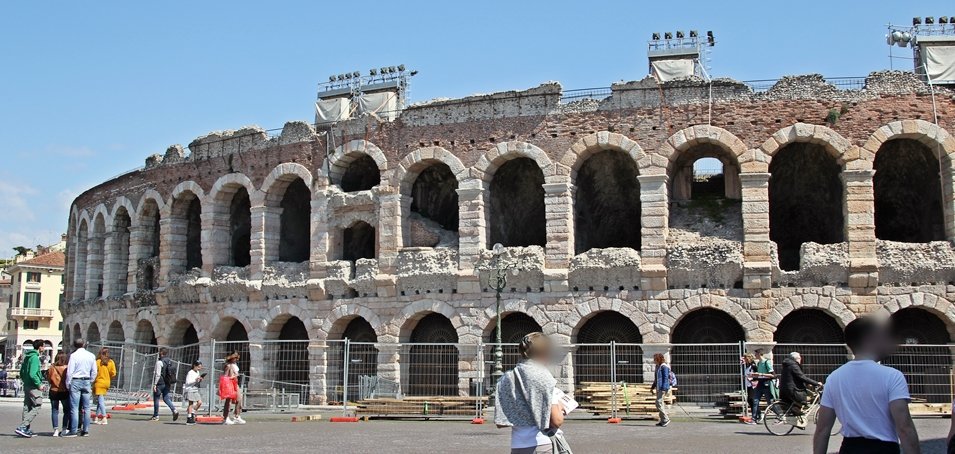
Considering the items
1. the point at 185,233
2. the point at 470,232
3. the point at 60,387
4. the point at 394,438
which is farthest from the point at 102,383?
the point at 185,233

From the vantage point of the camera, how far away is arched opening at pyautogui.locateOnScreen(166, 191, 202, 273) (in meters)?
31.5

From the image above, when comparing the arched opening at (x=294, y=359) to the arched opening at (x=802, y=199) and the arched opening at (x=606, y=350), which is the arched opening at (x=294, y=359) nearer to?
the arched opening at (x=606, y=350)

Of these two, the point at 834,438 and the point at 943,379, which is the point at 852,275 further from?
the point at 834,438

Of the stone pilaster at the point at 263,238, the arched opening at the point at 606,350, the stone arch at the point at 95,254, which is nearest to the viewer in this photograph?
the arched opening at the point at 606,350

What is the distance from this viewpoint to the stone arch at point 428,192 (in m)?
26.2

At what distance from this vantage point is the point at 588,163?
2623 centimetres

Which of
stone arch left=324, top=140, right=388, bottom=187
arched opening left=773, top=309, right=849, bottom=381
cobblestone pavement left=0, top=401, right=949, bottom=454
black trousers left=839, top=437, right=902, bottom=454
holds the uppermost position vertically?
stone arch left=324, top=140, right=388, bottom=187

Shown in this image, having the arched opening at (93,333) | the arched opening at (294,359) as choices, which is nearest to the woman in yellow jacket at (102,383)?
the arched opening at (294,359)

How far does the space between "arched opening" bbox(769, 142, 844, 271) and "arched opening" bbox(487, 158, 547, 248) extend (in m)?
6.28

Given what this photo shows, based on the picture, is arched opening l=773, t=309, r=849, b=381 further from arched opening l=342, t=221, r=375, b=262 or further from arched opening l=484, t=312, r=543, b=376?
arched opening l=342, t=221, r=375, b=262

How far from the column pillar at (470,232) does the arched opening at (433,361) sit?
1.64 m

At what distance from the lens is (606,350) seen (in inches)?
966

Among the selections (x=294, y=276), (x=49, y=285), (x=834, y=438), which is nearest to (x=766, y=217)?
(x=834, y=438)

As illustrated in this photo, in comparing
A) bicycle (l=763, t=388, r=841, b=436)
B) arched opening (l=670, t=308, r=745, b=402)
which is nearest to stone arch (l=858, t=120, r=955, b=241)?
arched opening (l=670, t=308, r=745, b=402)
